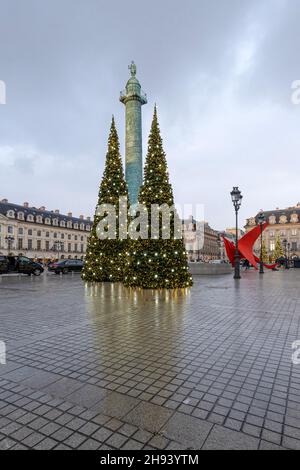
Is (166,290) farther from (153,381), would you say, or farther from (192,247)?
(192,247)

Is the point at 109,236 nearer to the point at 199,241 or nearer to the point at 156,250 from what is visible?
the point at 156,250

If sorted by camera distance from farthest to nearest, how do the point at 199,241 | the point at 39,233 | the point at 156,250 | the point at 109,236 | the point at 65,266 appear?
the point at 199,241, the point at 39,233, the point at 65,266, the point at 109,236, the point at 156,250

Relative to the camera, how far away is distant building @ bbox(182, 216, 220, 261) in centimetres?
11862

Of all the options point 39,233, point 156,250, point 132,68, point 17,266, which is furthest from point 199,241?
point 156,250

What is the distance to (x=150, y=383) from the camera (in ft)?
12.4

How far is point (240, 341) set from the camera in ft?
18.0

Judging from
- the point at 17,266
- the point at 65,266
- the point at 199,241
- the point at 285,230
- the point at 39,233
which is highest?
the point at 285,230

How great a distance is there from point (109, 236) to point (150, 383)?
15503mm

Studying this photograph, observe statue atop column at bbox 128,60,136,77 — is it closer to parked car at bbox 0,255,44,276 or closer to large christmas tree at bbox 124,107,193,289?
large christmas tree at bbox 124,107,193,289

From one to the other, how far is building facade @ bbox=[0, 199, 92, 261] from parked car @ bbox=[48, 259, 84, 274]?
31602 mm

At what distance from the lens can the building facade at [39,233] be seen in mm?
61844

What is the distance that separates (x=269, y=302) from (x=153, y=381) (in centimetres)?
754

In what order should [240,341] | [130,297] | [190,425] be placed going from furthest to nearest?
[130,297] < [240,341] < [190,425]
